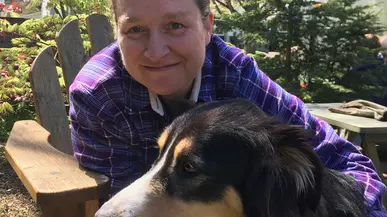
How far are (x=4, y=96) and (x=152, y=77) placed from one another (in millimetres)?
3422

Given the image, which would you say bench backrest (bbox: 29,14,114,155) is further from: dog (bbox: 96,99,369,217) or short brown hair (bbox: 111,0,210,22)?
dog (bbox: 96,99,369,217)

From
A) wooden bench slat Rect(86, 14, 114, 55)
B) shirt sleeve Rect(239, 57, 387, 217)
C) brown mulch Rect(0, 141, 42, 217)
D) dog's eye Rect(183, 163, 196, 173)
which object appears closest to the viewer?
dog's eye Rect(183, 163, 196, 173)

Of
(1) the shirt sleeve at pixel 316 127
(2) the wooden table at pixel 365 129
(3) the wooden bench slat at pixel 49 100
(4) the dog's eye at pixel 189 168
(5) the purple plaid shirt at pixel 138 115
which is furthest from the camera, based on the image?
(2) the wooden table at pixel 365 129

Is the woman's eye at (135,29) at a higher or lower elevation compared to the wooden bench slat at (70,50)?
higher

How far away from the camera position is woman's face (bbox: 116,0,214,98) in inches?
73.8

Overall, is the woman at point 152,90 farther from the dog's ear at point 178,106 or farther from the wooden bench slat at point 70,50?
the wooden bench slat at point 70,50

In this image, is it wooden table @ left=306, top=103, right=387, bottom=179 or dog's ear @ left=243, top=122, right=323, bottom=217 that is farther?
wooden table @ left=306, top=103, right=387, bottom=179

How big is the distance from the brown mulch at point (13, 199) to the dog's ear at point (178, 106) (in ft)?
8.34

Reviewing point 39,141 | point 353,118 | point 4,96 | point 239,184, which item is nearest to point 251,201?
point 239,184

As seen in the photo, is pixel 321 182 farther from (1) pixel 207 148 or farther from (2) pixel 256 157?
(1) pixel 207 148

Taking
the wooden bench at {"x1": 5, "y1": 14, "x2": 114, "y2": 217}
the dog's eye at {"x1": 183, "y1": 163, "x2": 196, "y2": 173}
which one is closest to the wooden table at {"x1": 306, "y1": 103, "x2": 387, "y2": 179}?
the wooden bench at {"x1": 5, "y1": 14, "x2": 114, "y2": 217}

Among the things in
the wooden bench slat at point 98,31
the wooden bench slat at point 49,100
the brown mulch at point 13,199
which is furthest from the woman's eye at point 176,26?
the brown mulch at point 13,199

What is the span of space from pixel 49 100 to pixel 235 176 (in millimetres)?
1524

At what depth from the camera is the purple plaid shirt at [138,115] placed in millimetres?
1980
